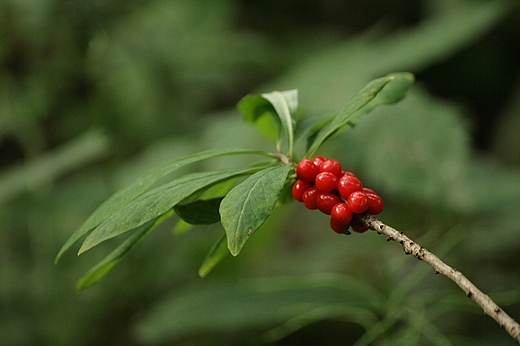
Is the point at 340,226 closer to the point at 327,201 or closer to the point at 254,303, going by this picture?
the point at 327,201

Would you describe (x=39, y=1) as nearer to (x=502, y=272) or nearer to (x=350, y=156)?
(x=350, y=156)

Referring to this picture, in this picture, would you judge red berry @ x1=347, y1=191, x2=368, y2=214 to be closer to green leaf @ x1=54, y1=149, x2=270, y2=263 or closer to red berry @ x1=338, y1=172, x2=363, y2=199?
red berry @ x1=338, y1=172, x2=363, y2=199

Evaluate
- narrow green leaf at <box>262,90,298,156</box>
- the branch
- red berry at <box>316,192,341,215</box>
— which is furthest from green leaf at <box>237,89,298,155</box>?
the branch

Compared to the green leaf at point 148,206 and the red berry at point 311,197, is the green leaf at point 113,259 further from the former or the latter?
the red berry at point 311,197

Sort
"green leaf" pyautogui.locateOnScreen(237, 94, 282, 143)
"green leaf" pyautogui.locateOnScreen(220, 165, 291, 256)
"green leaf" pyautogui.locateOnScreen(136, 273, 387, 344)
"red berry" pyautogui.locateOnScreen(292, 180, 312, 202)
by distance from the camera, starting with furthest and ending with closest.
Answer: "green leaf" pyautogui.locateOnScreen(136, 273, 387, 344)
"green leaf" pyautogui.locateOnScreen(237, 94, 282, 143)
"red berry" pyautogui.locateOnScreen(292, 180, 312, 202)
"green leaf" pyautogui.locateOnScreen(220, 165, 291, 256)

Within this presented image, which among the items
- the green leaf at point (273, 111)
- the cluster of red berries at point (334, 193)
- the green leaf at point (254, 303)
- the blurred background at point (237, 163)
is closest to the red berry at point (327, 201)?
the cluster of red berries at point (334, 193)

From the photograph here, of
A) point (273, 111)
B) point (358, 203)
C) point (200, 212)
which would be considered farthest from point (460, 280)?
point (273, 111)
